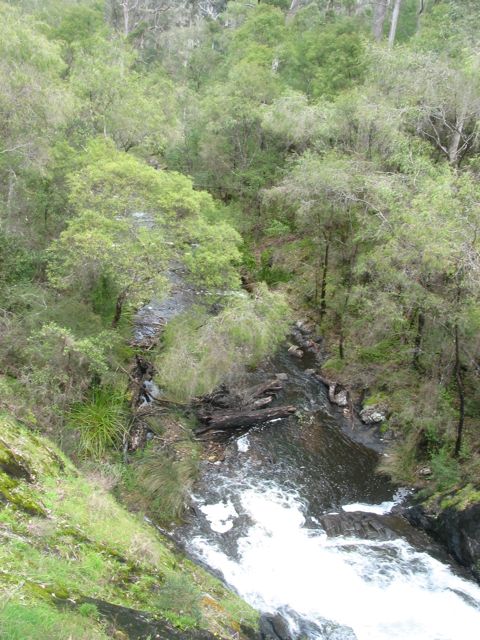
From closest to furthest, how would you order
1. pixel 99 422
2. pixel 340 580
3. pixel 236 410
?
pixel 340 580 < pixel 99 422 < pixel 236 410

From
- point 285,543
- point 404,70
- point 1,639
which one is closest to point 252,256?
point 404,70

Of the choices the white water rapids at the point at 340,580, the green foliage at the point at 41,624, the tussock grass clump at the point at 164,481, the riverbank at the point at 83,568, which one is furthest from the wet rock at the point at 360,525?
the green foliage at the point at 41,624

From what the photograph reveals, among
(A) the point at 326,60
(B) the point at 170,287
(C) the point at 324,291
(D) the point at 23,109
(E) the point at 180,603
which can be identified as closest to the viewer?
(E) the point at 180,603

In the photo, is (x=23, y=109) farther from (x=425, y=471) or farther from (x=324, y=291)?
(x=425, y=471)

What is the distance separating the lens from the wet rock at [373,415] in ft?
53.9

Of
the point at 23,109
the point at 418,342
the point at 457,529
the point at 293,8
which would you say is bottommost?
the point at 457,529

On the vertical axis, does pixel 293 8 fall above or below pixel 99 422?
above

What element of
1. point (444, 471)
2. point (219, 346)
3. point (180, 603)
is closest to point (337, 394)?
point (444, 471)

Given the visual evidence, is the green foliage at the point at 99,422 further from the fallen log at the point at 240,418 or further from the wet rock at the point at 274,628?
the wet rock at the point at 274,628

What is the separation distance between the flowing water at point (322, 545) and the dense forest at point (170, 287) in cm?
93

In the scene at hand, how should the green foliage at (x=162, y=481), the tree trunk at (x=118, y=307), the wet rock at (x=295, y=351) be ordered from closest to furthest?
the green foliage at (x=162, y=481) → the tree trunk at (x=118, y=307) → the wet rock at (x=295, y=351)

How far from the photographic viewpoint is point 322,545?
37.7 feet

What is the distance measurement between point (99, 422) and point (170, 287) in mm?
4197

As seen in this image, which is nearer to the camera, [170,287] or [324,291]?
[170,287]
